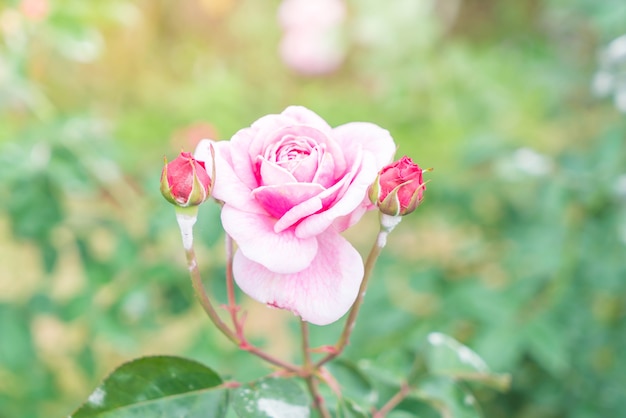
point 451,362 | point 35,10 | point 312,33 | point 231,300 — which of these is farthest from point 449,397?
point 312,33

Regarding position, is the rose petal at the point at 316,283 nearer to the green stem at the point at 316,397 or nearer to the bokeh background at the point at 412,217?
the green stem at the point at 316,397

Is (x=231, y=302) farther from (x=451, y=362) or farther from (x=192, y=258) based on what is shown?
(x=451, y=362)

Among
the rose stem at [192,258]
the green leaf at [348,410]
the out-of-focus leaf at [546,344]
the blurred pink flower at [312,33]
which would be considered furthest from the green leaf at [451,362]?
the blurred pink flower at [312,33]

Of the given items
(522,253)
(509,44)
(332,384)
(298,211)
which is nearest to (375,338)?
(522,253)

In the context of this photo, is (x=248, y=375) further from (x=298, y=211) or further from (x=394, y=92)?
(x=394, y=92)

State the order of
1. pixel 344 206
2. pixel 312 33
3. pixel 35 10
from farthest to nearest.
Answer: pixel 312 33 < pixel 35 10 < pixel 344 206

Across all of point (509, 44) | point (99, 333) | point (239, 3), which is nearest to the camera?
Answer: point (99, 333)
